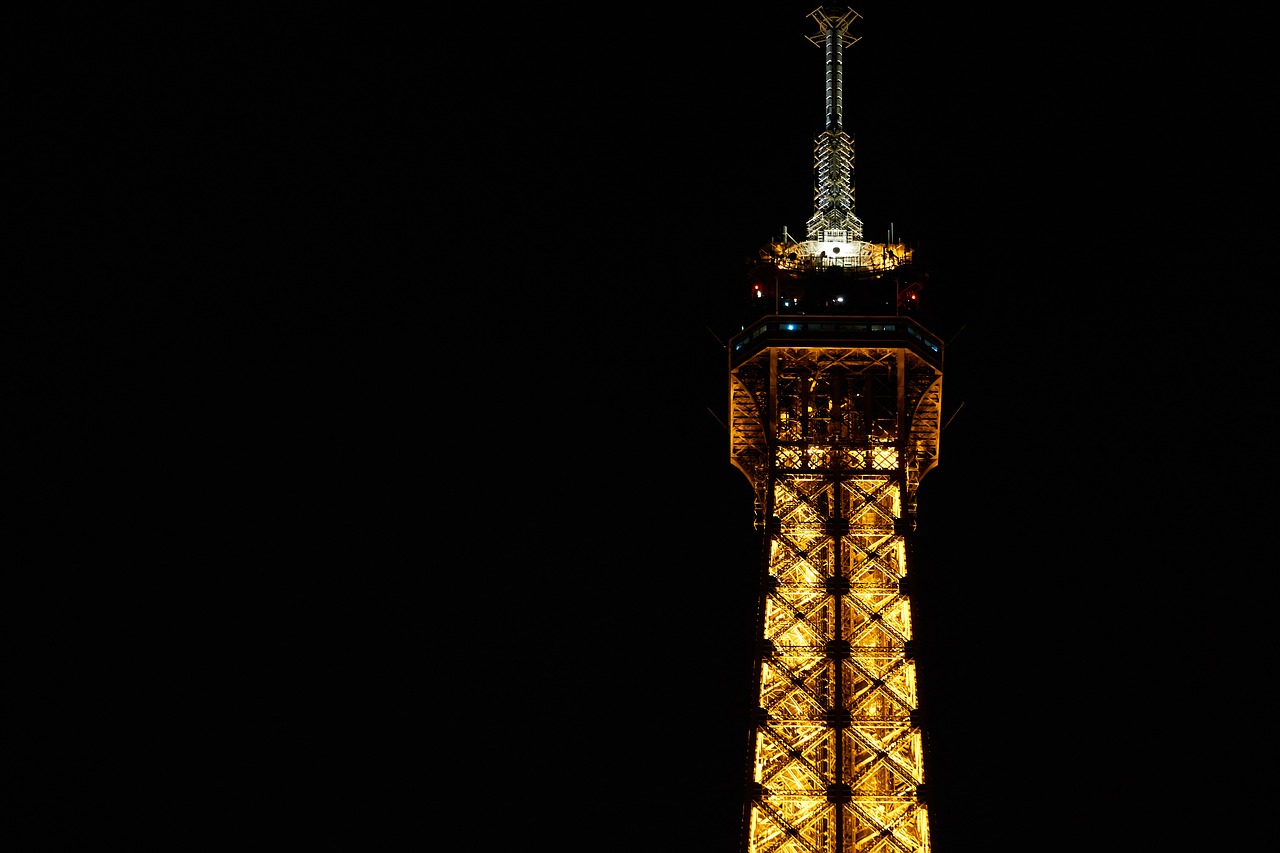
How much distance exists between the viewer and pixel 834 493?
102 metres

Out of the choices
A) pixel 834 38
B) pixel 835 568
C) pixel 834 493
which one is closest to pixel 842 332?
pixel 834 493

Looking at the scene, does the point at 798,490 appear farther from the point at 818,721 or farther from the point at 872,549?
the point at 818,721

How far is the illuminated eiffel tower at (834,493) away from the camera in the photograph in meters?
96.1

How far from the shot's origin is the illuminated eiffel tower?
96125mm

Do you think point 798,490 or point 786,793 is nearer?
point 786,793

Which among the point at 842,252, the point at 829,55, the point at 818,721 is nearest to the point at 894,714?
the point at 818,721

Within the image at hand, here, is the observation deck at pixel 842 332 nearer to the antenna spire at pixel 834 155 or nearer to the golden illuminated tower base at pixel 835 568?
the golden illuminated tower base at pixel 835 568

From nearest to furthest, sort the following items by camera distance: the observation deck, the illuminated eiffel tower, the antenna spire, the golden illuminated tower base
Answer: the golden illuminated tower base < the illuminated eiffel tower < the observation deck < the antenna spire

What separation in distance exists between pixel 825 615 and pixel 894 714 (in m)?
4.93

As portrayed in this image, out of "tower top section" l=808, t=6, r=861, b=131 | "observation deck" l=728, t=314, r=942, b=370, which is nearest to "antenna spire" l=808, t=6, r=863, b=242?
"tower top section" l=808, t=6, r=861, b=131

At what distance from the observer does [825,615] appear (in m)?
99.9

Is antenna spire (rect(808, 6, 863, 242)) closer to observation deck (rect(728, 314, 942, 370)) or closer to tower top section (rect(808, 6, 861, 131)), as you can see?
tower top section (rect(808, 6, 861, 131))

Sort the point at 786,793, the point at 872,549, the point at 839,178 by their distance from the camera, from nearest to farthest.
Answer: the point at 786,793
the point at 872,549
the point at 839,178

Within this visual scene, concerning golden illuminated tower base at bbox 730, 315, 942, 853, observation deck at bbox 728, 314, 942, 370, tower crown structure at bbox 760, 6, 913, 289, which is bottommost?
golden illuminated tower base at bbox 730, 315, 942, 853
